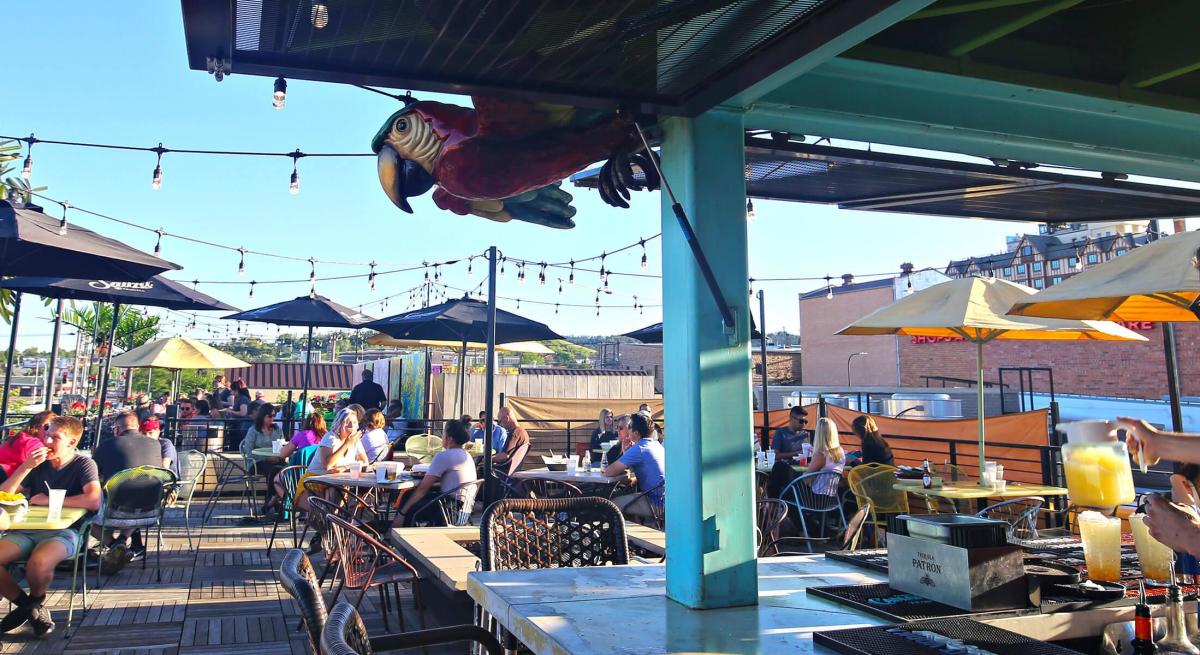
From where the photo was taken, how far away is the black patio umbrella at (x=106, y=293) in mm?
7207

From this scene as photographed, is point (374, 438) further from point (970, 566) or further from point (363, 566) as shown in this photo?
point (970, 566)

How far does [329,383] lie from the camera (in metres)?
35.3

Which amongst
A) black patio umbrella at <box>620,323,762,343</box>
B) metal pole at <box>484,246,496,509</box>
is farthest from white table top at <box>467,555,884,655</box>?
black patio umbrella at <box>620,323,762,343</box>

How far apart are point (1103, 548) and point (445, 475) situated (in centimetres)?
447

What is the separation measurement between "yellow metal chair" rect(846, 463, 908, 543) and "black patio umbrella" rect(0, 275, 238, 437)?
641 cm

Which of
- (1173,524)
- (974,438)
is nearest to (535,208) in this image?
(1173,524)

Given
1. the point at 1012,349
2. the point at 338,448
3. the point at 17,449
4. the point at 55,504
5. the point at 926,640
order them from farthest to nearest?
1. the point at 1012,349
2. the point at 338,448
3. the point at 17,449
4. the point at 55,504
5. the point at 926,640

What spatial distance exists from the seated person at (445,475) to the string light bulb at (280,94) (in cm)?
382

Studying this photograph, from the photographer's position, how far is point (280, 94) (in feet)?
6.71

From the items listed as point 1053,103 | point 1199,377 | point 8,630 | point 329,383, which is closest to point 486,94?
point 1053,103

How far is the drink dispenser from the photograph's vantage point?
5.66ft

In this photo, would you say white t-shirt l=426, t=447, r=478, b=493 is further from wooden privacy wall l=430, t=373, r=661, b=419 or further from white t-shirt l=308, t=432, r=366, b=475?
wooden privacy wall l=430, t=373, r=661, b=419

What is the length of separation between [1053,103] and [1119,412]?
483 inches

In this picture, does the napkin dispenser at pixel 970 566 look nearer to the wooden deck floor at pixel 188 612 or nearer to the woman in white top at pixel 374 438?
the wooden deck floor at pixel 188 612
